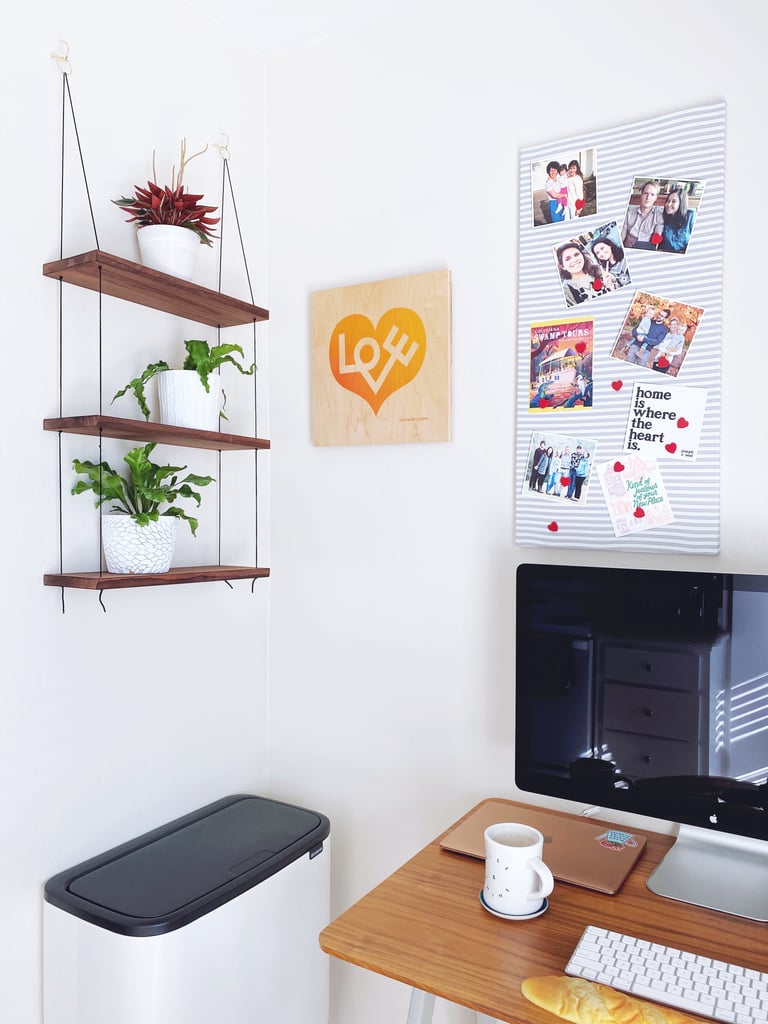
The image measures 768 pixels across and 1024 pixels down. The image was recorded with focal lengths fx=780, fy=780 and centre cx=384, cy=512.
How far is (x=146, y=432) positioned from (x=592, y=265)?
0.92 meters

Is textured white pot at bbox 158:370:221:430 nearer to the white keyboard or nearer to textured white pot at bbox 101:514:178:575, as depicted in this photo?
textured white pot at bbox 101:514:178:575

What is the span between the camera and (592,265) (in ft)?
5.02

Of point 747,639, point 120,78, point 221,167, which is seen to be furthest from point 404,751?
point 120,78

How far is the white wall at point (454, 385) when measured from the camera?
4.74 ft

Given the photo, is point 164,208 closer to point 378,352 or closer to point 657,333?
point 378,352

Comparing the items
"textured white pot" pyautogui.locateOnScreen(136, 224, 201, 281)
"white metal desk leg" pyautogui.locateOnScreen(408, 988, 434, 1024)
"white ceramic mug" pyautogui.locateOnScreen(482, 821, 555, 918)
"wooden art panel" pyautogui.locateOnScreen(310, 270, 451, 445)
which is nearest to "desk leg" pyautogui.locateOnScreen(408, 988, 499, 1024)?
"white metal desk leg" pyautogui.locateOnScreen(408, 988, 434, 1024)

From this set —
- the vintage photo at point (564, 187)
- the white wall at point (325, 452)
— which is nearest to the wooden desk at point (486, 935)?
the white wall at point (325, 452)

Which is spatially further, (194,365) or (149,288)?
(194,365)

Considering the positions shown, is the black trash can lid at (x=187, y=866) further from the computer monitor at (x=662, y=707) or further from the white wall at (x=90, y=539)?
the computer monitor at (x=662, y=707)

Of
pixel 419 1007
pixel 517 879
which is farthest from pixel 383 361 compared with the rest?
pixel 419 1007

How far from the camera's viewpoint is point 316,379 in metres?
1.87

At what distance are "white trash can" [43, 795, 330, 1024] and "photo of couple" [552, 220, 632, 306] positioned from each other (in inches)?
48.8

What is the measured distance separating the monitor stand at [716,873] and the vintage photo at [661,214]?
1061mm

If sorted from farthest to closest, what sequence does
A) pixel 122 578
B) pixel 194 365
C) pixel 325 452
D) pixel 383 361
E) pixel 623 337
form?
pixel 325 452 < pixel 383 361 < pixel 194 365 < pixel 623 337 < pixel 122 578
